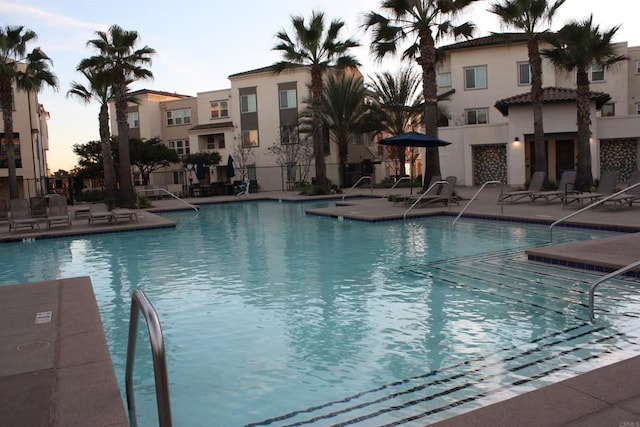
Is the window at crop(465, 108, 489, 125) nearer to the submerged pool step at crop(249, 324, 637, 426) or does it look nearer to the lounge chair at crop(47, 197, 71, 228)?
the lounge chair at crop(47, 197, 71, 228)

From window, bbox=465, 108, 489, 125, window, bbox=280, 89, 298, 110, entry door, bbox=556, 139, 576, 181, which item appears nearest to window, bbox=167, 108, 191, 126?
window, bbox=280, 89, 298, 110

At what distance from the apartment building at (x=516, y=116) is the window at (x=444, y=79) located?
0.06 metres

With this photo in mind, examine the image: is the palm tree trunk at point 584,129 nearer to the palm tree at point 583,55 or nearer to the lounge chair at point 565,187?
the palm tree at point 583,55

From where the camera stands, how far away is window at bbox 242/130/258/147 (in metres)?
42.2

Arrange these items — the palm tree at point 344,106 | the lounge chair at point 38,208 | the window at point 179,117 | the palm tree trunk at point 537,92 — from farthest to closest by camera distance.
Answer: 1. the window at point 179,117
2. the palm tree at point 344,106
3. the palm tree trunk at point 537,92
4. the lounge chair at point 38,208

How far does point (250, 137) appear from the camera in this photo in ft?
139

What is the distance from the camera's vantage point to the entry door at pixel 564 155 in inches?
1145

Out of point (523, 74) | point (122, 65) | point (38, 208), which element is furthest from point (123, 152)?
point (523, 74)

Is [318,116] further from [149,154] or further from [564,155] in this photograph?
[149,154]

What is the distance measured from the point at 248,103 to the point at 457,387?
39503mm

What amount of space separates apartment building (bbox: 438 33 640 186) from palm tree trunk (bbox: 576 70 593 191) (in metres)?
1.71

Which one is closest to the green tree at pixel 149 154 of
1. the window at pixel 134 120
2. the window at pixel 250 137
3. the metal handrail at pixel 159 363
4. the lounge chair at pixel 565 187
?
the window at pixel 250 137

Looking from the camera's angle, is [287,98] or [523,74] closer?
[523,74]

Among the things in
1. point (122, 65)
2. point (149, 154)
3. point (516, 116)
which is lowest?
point (149, 154)
